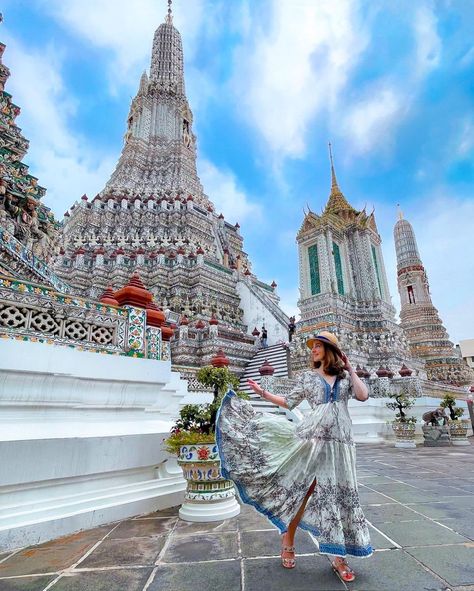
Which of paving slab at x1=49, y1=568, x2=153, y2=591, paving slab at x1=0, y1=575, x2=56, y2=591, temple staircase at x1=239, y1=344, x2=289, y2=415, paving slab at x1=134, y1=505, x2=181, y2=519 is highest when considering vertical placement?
temple staircase at x1=239, y1=344, x2=289, y2=415

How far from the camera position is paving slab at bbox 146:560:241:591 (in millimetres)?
2027

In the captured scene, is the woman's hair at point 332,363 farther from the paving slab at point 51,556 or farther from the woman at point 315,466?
the paving slab at point 51,556

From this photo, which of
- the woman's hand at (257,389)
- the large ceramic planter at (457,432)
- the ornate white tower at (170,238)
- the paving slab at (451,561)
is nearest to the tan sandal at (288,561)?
the paving slab at (451,561)

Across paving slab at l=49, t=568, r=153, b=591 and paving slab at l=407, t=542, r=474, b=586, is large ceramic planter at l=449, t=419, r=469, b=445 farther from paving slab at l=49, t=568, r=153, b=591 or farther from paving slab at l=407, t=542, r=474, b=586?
paving slab at l=49, t=568, r=153, b=591

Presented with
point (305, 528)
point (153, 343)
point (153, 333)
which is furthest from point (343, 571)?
point (153, 333)

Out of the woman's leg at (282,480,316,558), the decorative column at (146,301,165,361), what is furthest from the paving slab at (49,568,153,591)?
the decorative column at (146,301,165,361)

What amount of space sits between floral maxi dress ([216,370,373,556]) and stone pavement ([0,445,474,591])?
26 cm

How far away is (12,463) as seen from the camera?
294 cm

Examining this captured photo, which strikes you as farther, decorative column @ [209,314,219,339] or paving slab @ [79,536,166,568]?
decorative column @ [209,314,219,339]

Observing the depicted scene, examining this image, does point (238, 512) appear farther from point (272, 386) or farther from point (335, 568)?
point (272, 386)

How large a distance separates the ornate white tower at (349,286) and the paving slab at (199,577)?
57.0 ft

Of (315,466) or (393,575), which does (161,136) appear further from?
(393,575)

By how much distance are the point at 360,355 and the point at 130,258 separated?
48.2ft

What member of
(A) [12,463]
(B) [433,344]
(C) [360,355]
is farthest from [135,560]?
(B) [433,344]
